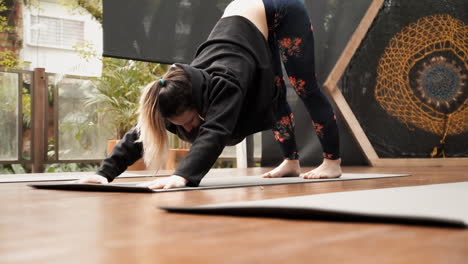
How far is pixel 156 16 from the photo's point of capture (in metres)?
2.63

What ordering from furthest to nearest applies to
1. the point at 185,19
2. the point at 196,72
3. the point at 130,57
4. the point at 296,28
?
the point at 185,19, the point at 130,57, the point at 296,28, the point at 196,72

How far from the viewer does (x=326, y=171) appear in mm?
1786

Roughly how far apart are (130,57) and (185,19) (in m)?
0.43

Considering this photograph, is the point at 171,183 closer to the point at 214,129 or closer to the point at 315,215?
the point at 214,129

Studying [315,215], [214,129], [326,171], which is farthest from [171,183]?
[326,171]

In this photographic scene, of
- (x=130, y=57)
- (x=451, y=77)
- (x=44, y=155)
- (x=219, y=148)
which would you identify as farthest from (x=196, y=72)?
(x=451, y=77)

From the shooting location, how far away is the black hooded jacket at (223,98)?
1.25 m

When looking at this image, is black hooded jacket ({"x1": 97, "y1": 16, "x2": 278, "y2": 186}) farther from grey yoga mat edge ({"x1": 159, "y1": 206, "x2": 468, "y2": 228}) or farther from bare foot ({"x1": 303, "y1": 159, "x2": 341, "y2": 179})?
grey yoga mat edge ({"x1": 159, "y1": 206, "x2": 468, "y2": 228})

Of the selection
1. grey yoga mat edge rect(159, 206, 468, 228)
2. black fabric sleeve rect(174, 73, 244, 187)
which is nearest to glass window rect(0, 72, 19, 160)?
black fabric sleeve rect(174, 73, 244, 187)

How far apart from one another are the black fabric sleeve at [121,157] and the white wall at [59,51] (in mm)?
2242

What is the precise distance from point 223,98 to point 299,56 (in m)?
0.51

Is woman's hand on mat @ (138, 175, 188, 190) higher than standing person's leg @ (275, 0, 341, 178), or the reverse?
standing person's leg @ (275, 0, 341, 178)

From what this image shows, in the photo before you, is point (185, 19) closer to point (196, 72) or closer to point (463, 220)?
point (196, 72)

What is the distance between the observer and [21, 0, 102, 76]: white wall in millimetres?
3543
